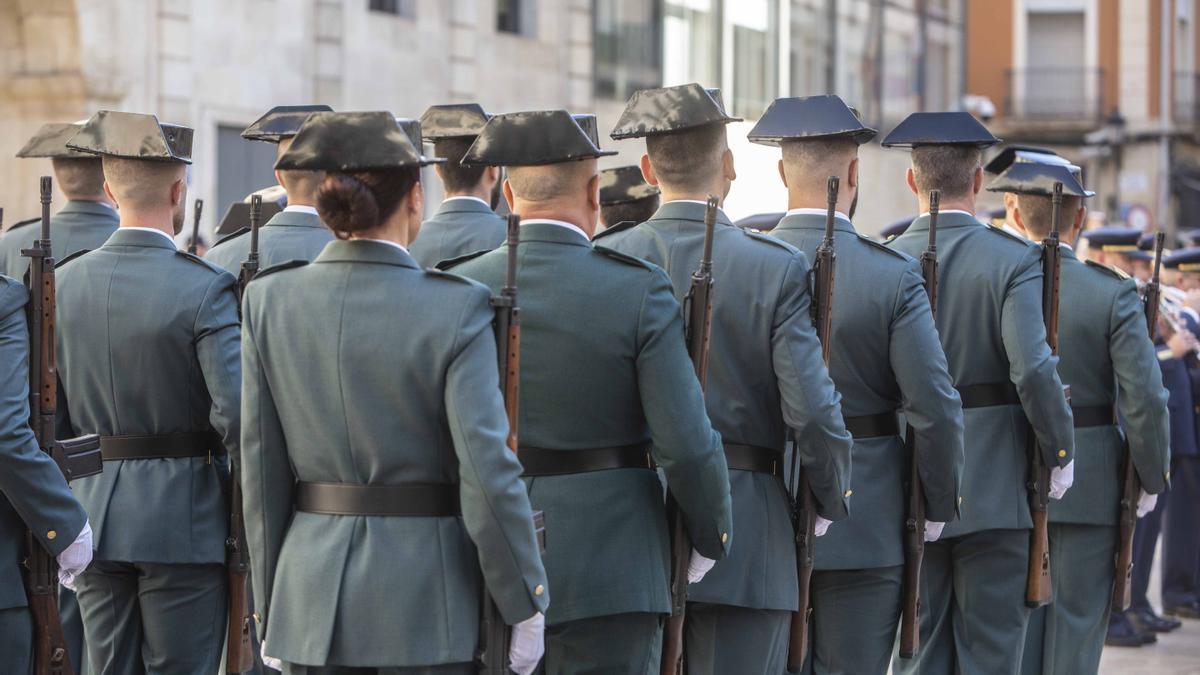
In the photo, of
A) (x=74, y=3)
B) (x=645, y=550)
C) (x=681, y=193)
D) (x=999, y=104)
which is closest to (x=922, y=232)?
(x=681, y=193)

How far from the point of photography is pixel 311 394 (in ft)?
13.3

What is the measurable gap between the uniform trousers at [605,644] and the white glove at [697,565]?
185 millimetres

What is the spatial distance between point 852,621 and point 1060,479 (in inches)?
47.0

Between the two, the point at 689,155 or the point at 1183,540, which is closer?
the point at 689,155

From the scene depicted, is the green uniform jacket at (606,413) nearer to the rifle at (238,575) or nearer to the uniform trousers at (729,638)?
the uniform trousers at (729,638)

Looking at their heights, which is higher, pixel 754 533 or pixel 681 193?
pixel 681 193

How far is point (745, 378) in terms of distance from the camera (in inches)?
202

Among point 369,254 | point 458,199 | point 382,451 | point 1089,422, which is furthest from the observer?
point 1089,422

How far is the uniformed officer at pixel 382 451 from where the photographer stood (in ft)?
12.9

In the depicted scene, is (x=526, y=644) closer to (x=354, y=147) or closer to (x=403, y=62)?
(x=354, y=147)

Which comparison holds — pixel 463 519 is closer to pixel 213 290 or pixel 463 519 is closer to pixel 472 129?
pixel 213 290

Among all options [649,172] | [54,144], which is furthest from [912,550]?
[54,144]

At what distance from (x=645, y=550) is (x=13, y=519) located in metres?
1.70

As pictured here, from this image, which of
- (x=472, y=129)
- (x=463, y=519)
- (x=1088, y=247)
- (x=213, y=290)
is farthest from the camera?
(x=1088, y=247)
